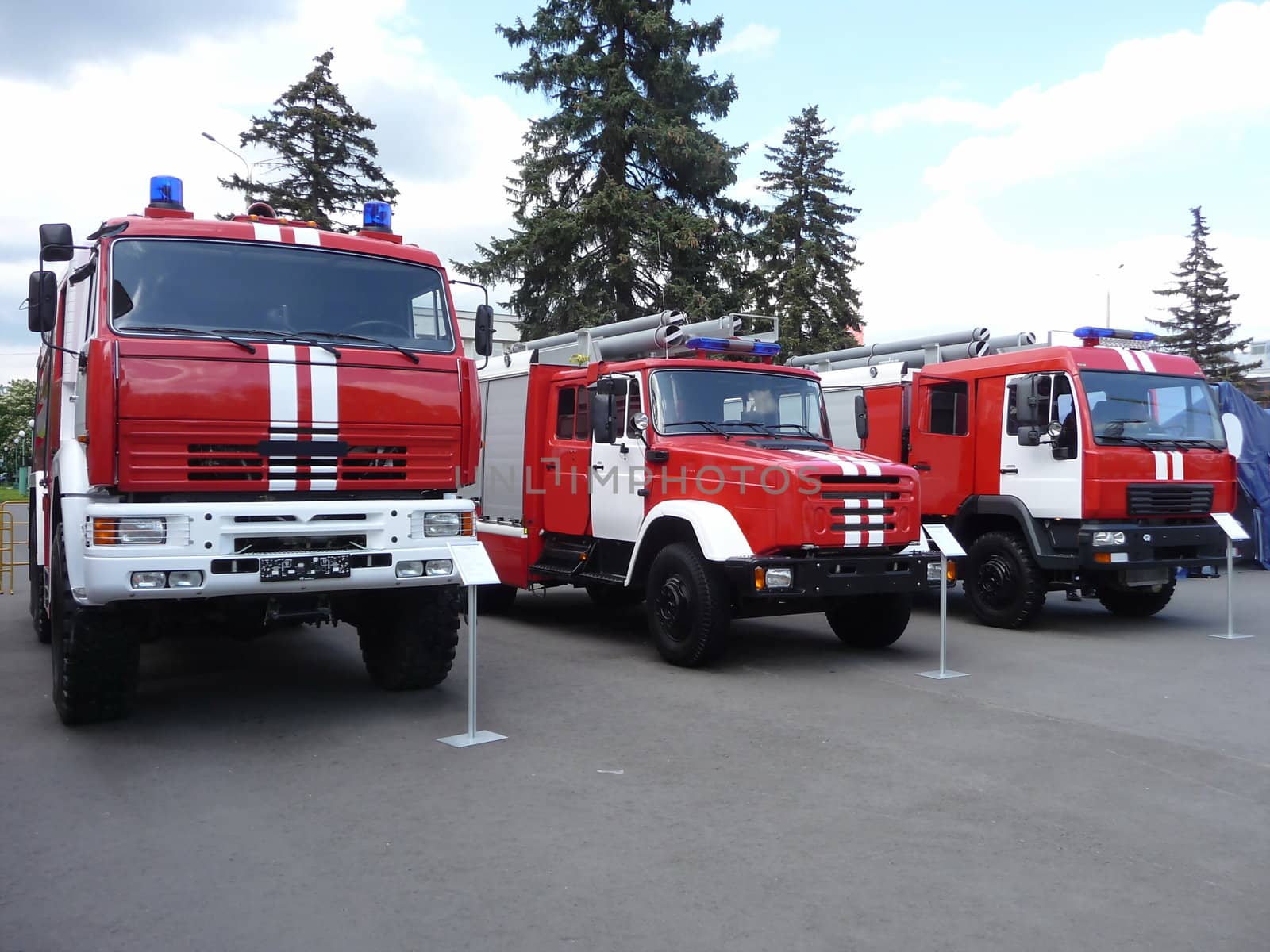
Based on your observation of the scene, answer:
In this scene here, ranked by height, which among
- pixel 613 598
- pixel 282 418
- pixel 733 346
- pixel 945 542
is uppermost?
pixel 733 346

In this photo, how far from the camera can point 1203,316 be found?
39000 mm

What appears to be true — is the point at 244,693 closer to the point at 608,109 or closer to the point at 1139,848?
the point at 1139,848

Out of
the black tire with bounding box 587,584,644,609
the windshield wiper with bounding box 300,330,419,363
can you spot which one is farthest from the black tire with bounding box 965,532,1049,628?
the windshield wiper with bounding box 300,330,419,363

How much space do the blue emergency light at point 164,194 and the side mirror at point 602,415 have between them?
145 inches

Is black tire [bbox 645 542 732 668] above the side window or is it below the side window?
below

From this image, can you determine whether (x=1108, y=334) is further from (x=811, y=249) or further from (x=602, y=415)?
(x=811, y=249)

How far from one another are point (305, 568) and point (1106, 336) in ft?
28.8

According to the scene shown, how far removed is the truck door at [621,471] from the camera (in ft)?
30.0

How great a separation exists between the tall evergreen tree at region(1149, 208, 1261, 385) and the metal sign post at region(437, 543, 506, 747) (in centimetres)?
3826

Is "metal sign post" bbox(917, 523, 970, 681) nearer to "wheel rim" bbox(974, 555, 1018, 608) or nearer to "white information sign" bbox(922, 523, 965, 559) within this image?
"white information sign" bbox(922, 523, 965, 559)

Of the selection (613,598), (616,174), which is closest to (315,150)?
(616,174)

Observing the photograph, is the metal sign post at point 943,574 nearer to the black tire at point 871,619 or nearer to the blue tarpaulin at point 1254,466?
the black tire at point 871,619

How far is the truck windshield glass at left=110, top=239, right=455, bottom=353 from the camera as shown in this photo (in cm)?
602

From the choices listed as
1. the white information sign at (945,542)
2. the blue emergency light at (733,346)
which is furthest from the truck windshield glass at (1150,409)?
the blue emergency light at (733,346)
